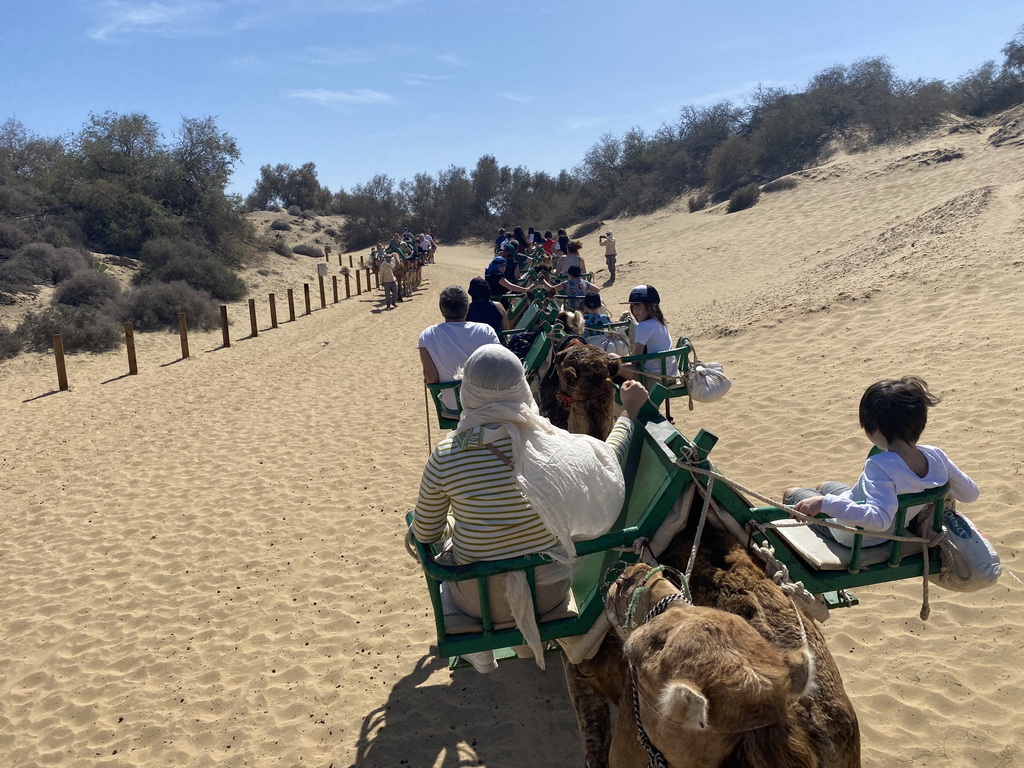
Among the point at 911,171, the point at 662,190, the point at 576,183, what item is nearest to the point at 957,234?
the point at 911,171

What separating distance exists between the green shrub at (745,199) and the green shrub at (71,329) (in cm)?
2270

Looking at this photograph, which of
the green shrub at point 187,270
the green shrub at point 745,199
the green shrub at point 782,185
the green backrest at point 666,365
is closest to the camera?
the green backrest at point 666,365

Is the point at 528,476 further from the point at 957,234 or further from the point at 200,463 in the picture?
the point at 957,234

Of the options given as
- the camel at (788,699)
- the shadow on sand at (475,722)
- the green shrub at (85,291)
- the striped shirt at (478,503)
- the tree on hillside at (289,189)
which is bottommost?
the shadow on sand at (475,722)

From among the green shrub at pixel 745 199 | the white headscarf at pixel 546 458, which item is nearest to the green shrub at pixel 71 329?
the white headscarf at pixel 546 458

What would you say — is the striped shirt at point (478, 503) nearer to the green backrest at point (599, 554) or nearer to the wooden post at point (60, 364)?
the green backrest at point (599, 554)

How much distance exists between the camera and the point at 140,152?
29.4 metres

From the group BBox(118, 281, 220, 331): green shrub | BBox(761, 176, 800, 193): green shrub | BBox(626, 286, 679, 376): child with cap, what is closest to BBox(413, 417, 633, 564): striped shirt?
BBox(626, 286, 679, 376): child with cap

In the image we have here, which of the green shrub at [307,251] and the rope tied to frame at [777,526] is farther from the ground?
the green shrub at [307,251]

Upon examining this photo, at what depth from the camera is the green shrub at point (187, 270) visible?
2311 centimetres

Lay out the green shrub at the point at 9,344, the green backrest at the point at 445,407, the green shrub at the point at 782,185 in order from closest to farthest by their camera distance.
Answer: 1. the green backrest at the point at 445,407
2. the green shrub at the point at 9,344
3. the green shrub at the point at 782,185

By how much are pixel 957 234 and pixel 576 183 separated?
39382 mm

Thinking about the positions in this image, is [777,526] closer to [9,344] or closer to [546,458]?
[546,458]

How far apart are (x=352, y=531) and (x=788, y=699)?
5.68 m
